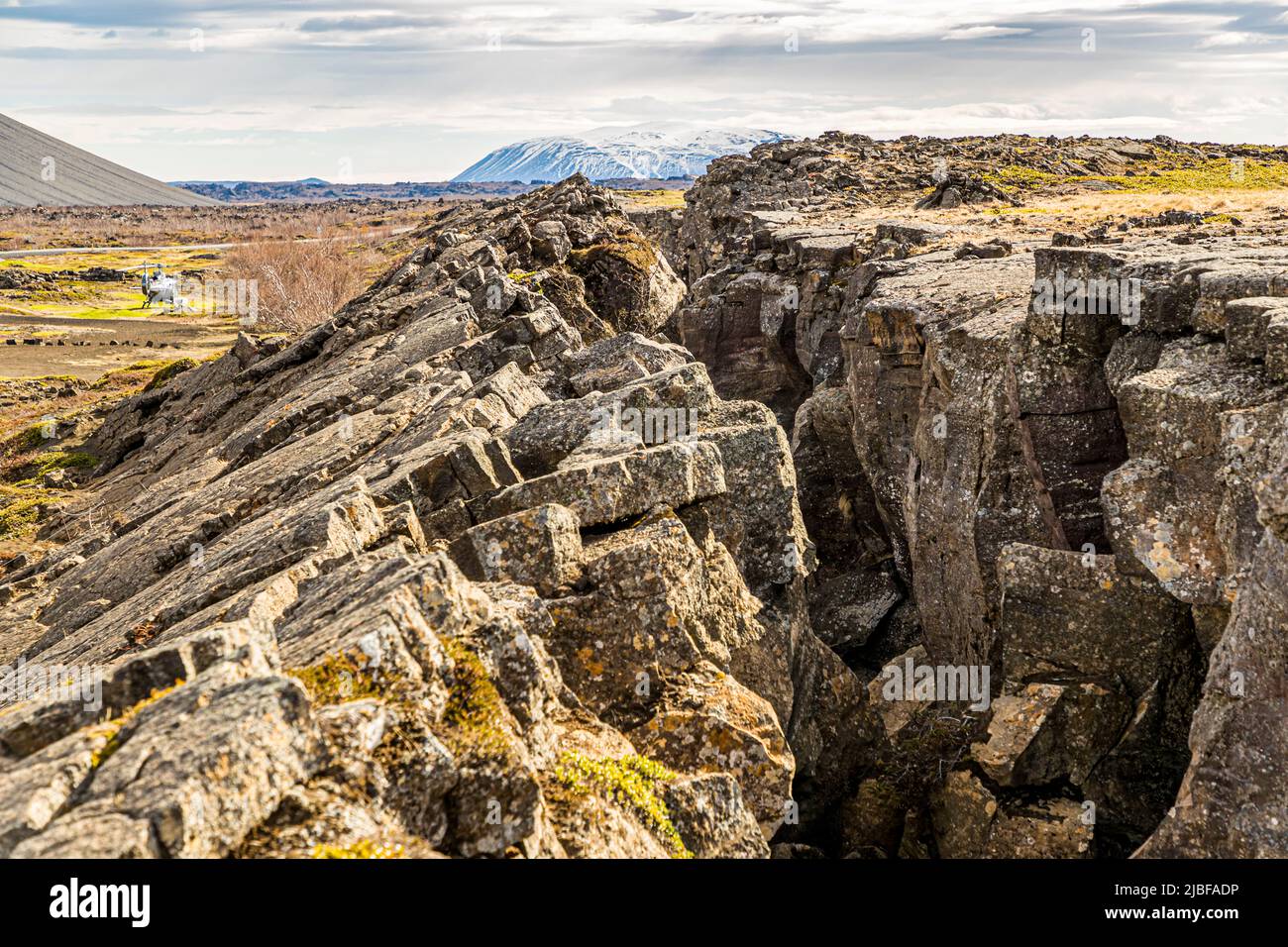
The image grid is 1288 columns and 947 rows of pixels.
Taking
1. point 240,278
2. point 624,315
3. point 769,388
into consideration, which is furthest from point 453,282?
point 240,278

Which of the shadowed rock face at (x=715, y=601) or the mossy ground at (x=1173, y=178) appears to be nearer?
the shadowed rock face at (x=715, y=601)

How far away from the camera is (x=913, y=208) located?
247 ft

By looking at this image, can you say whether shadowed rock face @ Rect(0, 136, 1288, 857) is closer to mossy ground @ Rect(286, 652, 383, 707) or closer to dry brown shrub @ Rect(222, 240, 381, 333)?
mossy ground @ Rect(286, 652, 383, 707)

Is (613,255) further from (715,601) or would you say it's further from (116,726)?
(116,726)

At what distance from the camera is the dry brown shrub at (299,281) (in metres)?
97.8

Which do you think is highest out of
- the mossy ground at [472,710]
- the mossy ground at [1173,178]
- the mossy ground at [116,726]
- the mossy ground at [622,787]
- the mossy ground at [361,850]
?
the mossy ground at [1173,178]

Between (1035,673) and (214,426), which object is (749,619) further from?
(214,426)

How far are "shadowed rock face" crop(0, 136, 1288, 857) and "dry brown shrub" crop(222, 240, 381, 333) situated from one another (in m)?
59.9

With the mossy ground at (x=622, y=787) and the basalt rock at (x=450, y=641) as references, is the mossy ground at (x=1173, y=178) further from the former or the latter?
the mossy ground at (x=622, y=787)

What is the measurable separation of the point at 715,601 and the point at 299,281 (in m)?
97.5

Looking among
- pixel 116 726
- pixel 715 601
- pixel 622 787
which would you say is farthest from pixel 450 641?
pixel 715 601

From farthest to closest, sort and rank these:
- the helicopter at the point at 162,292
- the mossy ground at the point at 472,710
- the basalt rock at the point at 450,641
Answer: the helicopter at the point at 162,292
the mossy ground at the point at 472,710
the basalt rock at the point at 450,641

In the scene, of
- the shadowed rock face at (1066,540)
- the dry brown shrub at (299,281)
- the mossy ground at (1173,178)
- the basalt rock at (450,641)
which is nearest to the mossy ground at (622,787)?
the basalt rock at (450,641)

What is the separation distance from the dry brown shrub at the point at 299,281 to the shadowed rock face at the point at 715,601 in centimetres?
5987
